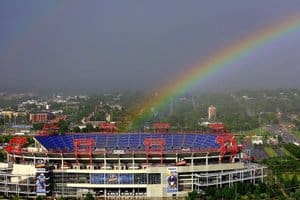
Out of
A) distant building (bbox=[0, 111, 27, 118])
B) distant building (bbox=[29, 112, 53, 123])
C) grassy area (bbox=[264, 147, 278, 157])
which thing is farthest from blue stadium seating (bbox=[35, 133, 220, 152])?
distant building (bbox=[0, 111, 27, 118])

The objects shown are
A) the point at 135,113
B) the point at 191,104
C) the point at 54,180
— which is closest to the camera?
the point at 54,180

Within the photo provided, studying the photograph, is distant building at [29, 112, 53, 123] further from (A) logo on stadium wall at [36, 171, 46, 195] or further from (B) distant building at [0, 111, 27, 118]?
(A) logo on stadium wall at [36, 171, 46, 195]

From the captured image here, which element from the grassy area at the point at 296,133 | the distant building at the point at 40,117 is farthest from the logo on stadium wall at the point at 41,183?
the distant building at the point at 40,117

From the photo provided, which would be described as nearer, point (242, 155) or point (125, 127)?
point (242, 155)

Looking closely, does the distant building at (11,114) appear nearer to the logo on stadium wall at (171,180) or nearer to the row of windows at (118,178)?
the row of windows at (118,178)

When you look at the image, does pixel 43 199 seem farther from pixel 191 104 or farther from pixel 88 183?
pixel 191 104

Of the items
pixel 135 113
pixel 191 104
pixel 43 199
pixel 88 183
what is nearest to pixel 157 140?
pixel 88 183

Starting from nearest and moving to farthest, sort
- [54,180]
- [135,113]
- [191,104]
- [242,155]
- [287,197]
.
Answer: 1. [287,197]
2. [54,180]
3. [242,155]
4. [135,113]
5. [191,104]

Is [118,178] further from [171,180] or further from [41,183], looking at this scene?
[41,183]
